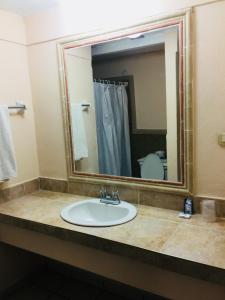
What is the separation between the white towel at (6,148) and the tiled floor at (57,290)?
1041mm

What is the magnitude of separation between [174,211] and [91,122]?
90cm

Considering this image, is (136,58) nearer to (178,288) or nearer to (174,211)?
(174,211)

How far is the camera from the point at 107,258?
4.82 feet

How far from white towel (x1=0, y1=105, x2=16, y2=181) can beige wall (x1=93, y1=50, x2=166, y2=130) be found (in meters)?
0.86

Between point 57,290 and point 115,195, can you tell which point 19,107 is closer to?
point 115,195

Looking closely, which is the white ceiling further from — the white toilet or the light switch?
the light switch

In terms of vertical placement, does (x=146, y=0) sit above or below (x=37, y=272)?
above

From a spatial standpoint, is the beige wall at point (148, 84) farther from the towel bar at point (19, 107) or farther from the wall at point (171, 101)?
the towel bar at point (19, 107)

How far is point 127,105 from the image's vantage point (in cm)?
182

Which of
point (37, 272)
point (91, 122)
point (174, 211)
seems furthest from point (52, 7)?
point (37, 272)

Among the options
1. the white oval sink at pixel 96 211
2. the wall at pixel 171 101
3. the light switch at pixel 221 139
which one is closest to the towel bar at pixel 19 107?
the white oval sink at pixel 96 211

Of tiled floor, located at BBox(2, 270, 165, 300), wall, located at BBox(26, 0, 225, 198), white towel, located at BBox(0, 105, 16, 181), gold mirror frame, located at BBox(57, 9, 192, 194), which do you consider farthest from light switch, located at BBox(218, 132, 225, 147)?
white towel, located at BBox(0, 105, 16, 181)

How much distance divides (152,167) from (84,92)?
0.78 m

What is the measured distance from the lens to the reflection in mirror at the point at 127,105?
163cm
